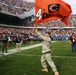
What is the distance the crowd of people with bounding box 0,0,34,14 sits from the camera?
205ft

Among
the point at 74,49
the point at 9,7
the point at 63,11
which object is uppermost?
the point at 9,7

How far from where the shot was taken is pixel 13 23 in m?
70.9

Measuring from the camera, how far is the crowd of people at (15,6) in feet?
205

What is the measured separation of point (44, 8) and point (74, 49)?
14422mm

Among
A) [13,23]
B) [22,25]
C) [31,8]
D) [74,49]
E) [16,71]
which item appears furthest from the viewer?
[31,8]

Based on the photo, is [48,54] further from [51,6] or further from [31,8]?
[31,8]

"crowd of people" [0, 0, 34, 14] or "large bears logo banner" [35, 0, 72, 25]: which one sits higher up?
"crowd of people" [0, 0, 34, 14]

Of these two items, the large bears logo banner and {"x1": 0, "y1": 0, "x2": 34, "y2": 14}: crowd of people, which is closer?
the large bears logo banner

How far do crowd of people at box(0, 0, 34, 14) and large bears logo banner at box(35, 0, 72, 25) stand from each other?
45120 millimetres

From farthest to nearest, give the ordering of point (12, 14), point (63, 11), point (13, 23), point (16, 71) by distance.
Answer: point (13, 23) → point (12, 14) → point (63, 11) → point (16, 71)

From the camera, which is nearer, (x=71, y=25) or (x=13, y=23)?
(x=13, y=23)

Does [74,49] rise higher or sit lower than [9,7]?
lower

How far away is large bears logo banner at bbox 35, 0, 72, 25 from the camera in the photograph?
1200 centimetres

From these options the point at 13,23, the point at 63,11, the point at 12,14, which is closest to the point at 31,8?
the point at 13,23
